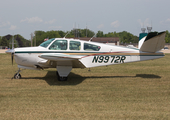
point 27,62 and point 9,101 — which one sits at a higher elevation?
point 27,62

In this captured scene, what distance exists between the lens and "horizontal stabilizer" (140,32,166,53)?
8334 mm

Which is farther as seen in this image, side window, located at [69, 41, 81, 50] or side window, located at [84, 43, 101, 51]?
side window, located at [84, 43, 101, 51]

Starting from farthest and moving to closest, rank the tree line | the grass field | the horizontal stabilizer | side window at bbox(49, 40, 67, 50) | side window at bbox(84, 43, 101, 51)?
the tree line < side window at bbox(84, 43, 101, 51) < side window at bbox(49, 40, 67, 50) < the horizontal stabilizer < the grass field

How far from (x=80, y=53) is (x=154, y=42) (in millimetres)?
3405

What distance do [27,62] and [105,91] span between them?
3925 mm

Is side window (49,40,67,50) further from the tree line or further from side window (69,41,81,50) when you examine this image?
the tree line

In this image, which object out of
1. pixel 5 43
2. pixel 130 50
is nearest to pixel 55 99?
pixel 130 50

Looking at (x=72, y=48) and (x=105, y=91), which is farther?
(x=72, y=48)

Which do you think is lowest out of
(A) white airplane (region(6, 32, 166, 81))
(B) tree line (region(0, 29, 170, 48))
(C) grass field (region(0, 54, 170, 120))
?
(C) grass field (region(0, 54, 170, 120))

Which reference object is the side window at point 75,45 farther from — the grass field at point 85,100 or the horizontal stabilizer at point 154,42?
the horizontal stabilizer at point 154,42

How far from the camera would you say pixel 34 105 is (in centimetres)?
534

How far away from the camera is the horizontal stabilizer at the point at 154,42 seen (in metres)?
8.33

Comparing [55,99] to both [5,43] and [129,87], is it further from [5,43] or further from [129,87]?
[5,43]

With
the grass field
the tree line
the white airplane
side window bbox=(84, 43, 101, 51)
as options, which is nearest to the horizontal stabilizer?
the white airplane
